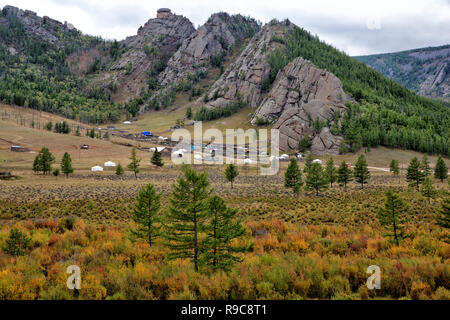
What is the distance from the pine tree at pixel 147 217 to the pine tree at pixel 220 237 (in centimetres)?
387

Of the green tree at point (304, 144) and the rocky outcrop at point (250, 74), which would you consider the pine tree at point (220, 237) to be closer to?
the green tree at point (304, 144)

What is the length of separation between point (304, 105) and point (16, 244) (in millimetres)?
106137

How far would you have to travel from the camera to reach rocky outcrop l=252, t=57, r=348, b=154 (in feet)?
317

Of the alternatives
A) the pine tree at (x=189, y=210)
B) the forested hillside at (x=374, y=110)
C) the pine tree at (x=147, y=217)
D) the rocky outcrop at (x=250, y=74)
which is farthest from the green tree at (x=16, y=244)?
the rocky outcrop at (x=250, y=74)

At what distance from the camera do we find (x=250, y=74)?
156125 millimetres

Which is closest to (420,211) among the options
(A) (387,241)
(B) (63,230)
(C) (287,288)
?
(A) (387,241)

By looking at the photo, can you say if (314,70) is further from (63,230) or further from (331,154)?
(63,230)

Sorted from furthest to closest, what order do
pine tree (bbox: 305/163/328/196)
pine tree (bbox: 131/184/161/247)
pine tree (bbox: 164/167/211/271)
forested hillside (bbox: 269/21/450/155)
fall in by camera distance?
forested hillside (bbox: 269/21/450/155) < pine tree (bbox: 305/163/328/196) < pine tree (bbox: 131/184/161/247) < pine tree (bbox: 164/167/211/271)

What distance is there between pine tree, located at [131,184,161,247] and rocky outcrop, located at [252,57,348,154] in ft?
281

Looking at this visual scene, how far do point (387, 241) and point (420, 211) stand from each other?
44.8 feet

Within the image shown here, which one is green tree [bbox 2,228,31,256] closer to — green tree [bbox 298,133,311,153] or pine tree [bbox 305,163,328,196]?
pine tree [bbox 305,163,328,196]

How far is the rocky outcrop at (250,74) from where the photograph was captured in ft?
501

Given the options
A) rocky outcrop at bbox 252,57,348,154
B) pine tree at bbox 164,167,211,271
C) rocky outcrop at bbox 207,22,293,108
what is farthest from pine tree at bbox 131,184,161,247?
rocky outcrop at bbox 207,22,293,108

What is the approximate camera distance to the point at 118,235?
1354 centimetres
